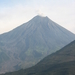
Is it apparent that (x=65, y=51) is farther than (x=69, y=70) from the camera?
Yes

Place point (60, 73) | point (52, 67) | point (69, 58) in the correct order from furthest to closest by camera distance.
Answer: point (69, 58)
point (52, 67)
point (60, 73)

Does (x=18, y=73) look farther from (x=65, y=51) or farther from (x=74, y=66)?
(x=65, y=51)

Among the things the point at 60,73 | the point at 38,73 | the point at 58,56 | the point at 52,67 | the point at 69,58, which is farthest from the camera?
the point at 58,56

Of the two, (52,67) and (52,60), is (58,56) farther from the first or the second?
(52,67)

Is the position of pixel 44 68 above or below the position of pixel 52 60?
below

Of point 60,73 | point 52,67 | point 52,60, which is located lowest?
point 60,73

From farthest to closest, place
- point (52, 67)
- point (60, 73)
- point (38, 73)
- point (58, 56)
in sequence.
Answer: point (58, 56), point (52, 67), point (38, 73), point (60, 73)

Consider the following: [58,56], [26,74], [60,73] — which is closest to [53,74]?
[60,73]

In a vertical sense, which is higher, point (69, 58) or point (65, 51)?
point (65, 51)

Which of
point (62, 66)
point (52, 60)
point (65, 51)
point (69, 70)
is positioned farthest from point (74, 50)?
point (69, 70)
